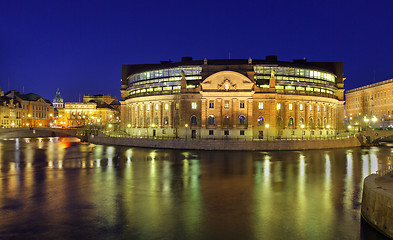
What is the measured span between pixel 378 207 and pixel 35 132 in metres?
139

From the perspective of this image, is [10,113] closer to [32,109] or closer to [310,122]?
[32,109]

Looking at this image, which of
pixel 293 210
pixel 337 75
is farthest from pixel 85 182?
pixel 337 75

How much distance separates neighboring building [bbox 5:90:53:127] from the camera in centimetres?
15762

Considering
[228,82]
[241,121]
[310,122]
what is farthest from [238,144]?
[310,122]

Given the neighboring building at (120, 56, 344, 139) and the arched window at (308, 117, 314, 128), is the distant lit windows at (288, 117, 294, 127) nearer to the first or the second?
the neighboring building at (120, 56, 344, 139)

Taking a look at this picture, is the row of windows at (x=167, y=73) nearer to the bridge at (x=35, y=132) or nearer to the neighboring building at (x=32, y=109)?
the bridge at (x=35, y=132)

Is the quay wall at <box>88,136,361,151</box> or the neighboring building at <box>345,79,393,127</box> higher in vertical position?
the neighboring building at <box>345,79,393,127</box>

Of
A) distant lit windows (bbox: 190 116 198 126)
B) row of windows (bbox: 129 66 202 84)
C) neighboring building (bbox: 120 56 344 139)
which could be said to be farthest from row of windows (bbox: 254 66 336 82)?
distant lit windows (bbox: 190 116 198 126)

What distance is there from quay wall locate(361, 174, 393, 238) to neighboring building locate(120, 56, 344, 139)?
58.0m

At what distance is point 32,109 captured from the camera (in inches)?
6447

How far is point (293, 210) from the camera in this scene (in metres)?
22.4

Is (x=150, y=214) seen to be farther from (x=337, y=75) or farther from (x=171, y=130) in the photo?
(x=337, y=75)

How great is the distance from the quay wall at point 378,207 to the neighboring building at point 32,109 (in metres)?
170

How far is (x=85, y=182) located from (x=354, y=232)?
82.9 feet
